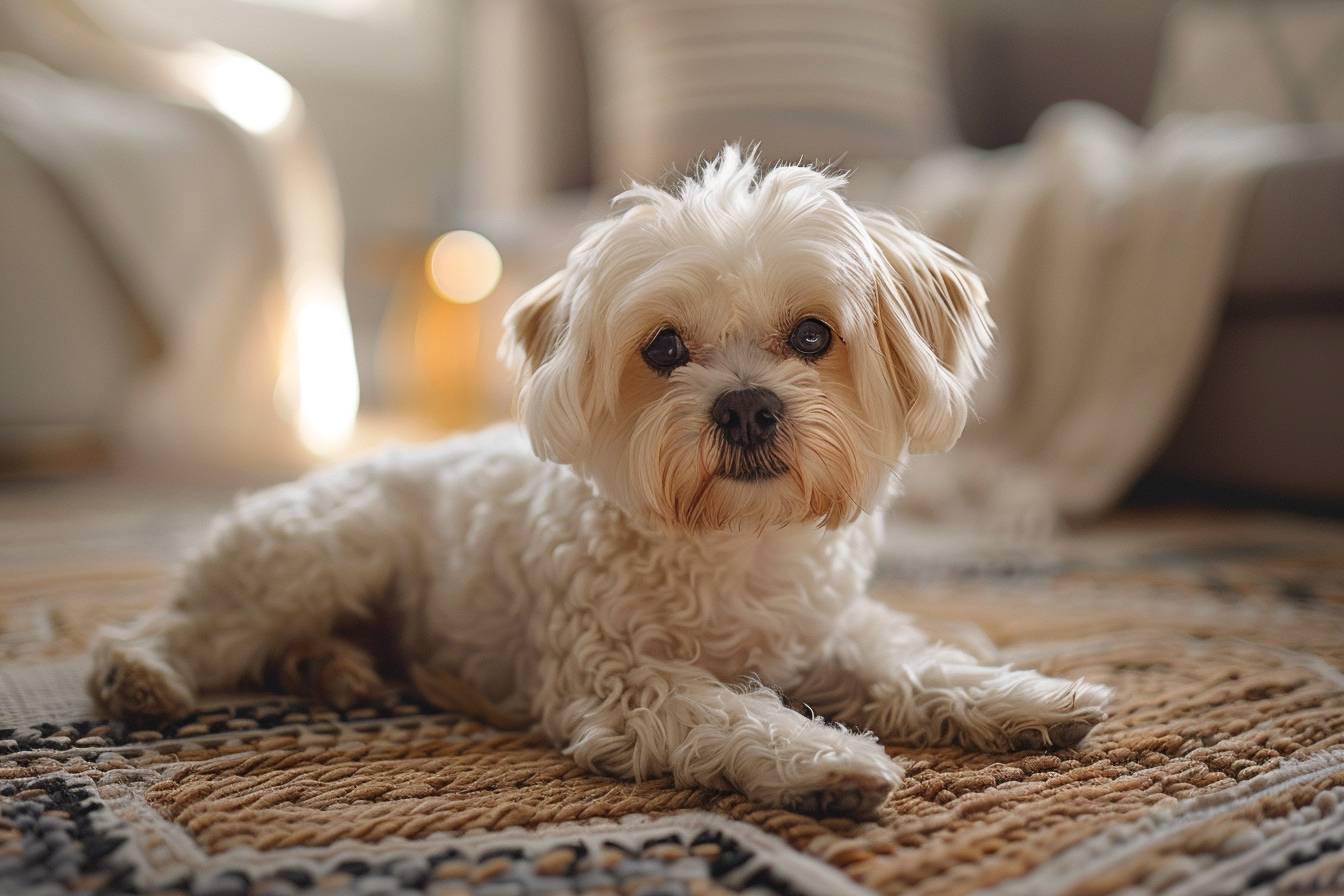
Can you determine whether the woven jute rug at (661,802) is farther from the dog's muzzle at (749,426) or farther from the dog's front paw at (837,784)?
the dog's muzzle at (749,426)

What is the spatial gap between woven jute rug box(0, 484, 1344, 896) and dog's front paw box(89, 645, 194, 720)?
3cm

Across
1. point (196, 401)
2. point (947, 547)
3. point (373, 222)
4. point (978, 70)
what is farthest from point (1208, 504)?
point (373, 222)

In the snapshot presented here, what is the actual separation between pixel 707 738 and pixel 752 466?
0.83 feet

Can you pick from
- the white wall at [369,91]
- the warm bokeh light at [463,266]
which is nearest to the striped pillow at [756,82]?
the warm bokeh light at [463,266]

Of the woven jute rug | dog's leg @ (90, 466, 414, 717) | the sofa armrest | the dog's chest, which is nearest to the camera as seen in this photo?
the woven jute rug

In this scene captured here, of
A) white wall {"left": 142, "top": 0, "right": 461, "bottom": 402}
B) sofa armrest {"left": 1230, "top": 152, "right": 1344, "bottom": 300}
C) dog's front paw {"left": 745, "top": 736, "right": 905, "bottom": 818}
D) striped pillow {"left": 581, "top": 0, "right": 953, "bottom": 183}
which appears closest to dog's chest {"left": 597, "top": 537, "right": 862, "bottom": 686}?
dog's front paw {"left": 745, "top": 736, "right": 905, "bottom": 818}

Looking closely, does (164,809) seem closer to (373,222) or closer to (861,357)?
(861,357)

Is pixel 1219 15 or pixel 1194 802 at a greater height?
pixel 1219 15

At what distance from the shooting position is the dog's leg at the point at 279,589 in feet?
4.20

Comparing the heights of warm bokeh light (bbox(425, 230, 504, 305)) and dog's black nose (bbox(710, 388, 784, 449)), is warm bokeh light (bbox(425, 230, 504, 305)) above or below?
above

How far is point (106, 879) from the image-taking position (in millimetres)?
783

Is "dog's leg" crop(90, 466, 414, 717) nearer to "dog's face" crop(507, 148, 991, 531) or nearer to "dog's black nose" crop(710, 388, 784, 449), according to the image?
"dog's face" crop(507, 148, 991, 531)

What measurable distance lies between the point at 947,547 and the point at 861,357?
3.92 ft

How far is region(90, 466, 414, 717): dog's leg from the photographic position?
1279mm
